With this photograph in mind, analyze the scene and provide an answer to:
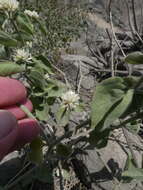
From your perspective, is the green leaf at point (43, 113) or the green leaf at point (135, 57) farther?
the green leaf at point (43, 113)

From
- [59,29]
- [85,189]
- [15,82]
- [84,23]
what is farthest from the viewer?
[84,23]

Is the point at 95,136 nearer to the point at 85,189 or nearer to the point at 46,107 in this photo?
the point at 46,107

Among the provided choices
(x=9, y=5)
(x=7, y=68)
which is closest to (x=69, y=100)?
(x=7, y=68)

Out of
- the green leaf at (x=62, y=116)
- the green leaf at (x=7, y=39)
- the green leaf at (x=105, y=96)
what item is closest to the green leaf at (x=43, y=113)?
the green leaf at (x=62, y=116)

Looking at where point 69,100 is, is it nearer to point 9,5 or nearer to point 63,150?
point 63,150

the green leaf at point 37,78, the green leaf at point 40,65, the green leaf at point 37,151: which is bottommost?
the green leaf at point 37,151

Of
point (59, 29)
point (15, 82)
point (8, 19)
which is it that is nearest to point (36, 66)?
point (8, 19)

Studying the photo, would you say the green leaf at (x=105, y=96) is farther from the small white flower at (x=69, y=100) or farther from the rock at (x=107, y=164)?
the rock at (x=107, y=164)

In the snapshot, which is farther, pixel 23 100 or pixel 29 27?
pixel 29 27
